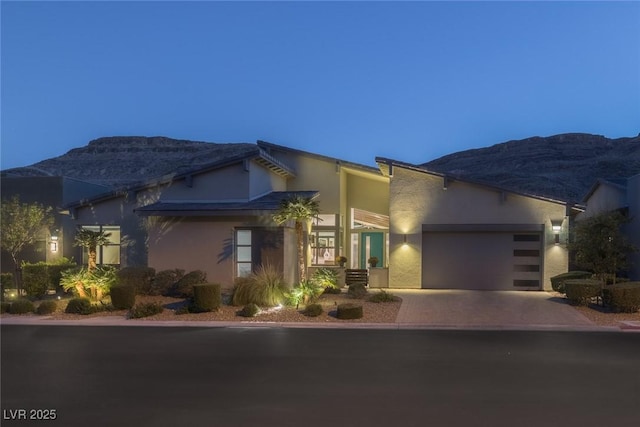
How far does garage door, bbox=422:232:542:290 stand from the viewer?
20.3 metres

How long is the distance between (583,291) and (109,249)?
1761 centimetres

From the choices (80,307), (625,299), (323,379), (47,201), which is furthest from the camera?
(47,201)

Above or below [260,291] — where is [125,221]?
above

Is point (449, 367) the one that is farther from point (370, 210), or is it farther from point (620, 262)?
point (370, 210)

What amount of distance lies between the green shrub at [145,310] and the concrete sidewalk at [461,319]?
25cm

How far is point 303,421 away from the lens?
626cm

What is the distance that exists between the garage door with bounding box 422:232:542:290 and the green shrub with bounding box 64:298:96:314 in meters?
12.0

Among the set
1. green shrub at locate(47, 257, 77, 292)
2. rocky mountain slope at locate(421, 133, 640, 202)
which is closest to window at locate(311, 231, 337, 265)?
green shrub at locate(47, 257, 77, 292)

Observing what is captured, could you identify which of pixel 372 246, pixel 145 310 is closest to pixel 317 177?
pixel 372 246

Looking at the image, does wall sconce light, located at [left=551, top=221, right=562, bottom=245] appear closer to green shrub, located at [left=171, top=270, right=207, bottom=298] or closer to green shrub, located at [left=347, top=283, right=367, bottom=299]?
green shrub, located at [left=347, top=283, right=367, bottom=299]

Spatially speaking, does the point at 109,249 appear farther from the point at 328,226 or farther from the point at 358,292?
the point at 358,292

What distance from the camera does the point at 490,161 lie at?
266 feet

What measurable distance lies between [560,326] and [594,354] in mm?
3129

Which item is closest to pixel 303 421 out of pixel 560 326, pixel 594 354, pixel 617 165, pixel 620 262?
pixel 594 354
